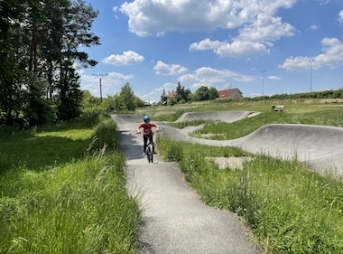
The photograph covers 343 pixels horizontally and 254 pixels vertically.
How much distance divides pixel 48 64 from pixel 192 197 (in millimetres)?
Answer: 34024

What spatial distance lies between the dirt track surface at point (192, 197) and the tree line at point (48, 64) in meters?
12.0

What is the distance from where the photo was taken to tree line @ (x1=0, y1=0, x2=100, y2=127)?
945 inches

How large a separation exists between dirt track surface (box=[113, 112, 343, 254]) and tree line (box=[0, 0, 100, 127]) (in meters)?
12.0

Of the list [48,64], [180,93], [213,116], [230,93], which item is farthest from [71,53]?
[230,93]

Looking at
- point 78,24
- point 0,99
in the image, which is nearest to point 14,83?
point 0,99

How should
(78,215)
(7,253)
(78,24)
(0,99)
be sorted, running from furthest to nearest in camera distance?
(78,24)
(0,99)
(78,215)
(7,253)

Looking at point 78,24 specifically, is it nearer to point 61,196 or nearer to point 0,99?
point 0,99

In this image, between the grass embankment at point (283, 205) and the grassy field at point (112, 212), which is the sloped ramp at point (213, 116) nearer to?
the grass embankment at point (283, 205)

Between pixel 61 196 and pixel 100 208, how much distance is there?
0.60 m

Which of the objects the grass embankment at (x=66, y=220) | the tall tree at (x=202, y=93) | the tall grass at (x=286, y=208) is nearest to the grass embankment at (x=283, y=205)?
the tall grass at (x=286, y=208)

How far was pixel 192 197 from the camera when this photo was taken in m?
7.07

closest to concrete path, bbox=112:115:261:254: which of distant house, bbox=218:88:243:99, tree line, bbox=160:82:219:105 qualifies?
tree line, bbox=160:82:219:105

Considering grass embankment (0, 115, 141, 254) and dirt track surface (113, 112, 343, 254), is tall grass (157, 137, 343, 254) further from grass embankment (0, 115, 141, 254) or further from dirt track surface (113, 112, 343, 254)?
grass embankment (0, 115, 141, 254)

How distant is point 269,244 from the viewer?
403 cm
